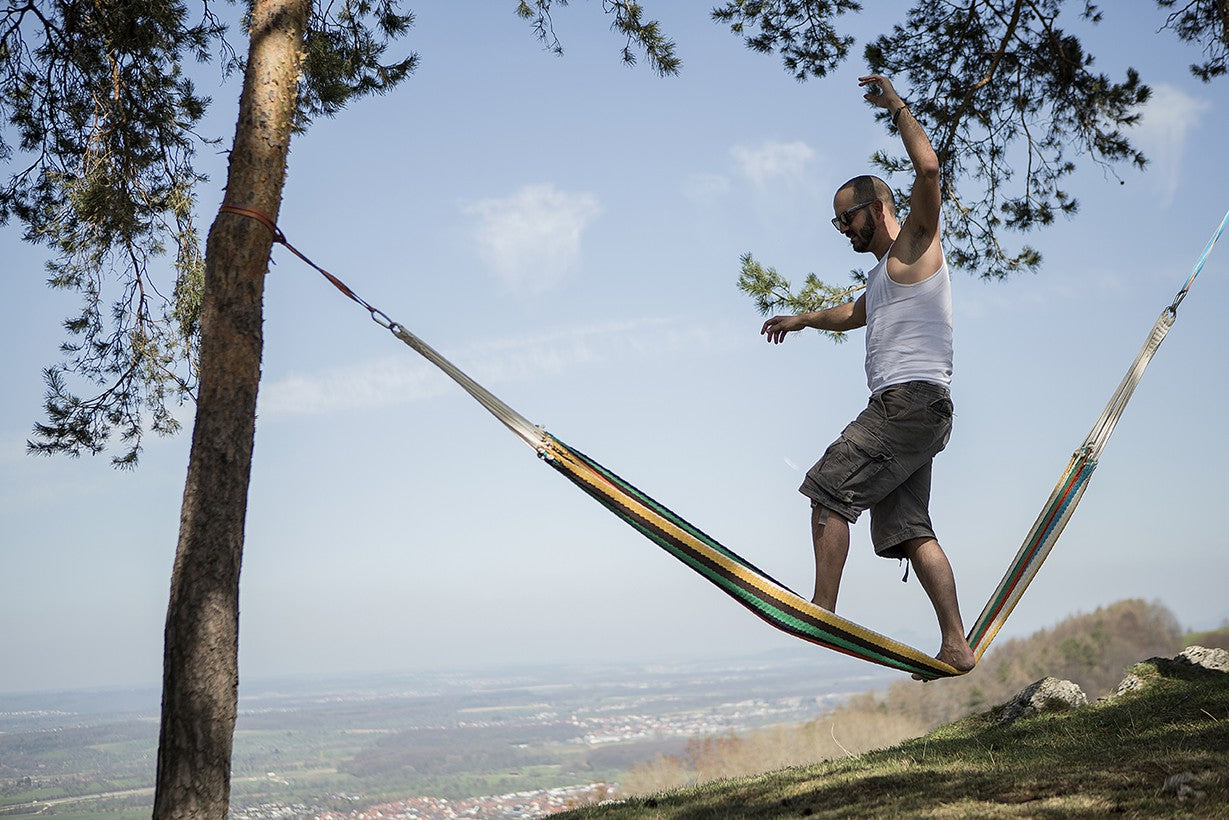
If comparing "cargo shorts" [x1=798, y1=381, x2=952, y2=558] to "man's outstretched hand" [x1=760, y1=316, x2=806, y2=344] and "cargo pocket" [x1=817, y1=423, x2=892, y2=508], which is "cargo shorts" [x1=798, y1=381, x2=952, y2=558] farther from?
"man's outstretched hand" [x1=760, y1=316, x2=806, y2=344]

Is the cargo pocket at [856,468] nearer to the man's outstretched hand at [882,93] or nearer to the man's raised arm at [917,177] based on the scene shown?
the man's raised arm at [917,177]

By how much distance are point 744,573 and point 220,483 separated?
1.34 m

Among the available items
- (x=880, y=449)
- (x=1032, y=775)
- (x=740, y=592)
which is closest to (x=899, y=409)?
(x=880, y=449)

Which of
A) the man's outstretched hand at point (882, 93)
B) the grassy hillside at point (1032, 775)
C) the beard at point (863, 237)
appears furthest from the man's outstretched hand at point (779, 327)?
the grassy hillside at point (1032, 775)

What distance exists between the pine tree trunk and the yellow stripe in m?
0.84

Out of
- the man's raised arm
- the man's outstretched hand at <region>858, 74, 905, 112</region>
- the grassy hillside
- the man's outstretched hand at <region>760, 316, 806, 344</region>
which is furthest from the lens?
the man's outstretched hand at <region>760, 316, 806, 344</region>

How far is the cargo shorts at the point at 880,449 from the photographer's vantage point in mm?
2373

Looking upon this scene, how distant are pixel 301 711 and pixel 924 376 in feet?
44.9

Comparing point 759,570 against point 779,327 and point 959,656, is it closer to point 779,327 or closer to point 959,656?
point 959,656

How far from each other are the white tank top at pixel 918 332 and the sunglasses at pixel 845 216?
0.21 m

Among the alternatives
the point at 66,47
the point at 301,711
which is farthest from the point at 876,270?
the point at 301,711

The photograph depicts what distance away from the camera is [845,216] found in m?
2.55

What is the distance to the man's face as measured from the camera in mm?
2531

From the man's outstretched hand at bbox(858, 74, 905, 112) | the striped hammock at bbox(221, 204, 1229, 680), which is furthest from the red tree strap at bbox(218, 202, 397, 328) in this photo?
the man's outstretched hand at bbox(858, 74, 905, 112)
